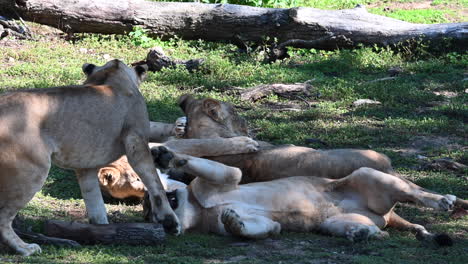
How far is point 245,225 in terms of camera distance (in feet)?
19.2

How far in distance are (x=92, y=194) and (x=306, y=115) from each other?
4.62 metres

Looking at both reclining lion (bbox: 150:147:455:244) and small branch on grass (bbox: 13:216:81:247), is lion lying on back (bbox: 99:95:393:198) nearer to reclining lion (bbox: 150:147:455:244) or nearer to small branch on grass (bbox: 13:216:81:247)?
reclining lion (bbox: 150:147:455:244)

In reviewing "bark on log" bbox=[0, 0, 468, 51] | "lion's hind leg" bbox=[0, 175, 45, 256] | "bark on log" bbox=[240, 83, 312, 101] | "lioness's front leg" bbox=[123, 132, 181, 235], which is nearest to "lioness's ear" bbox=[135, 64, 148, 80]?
"lioness's front leg" bbox=[123, 132, 181, 235]

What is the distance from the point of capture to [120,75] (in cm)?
624

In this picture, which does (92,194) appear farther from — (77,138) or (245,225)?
(245,225)

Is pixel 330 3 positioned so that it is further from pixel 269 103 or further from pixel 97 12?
pixel 269 103

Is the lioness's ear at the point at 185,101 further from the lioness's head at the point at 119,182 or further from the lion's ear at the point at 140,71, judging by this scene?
the lion's ear at the point at 140,71

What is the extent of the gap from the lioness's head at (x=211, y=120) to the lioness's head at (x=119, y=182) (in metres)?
0.95

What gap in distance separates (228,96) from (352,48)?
2919 millimetres

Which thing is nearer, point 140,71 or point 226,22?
point 140,71

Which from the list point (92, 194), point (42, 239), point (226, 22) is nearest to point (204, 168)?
point (92, 194)

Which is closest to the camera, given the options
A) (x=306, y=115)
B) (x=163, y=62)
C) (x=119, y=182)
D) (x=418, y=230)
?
(x=418, y=230)

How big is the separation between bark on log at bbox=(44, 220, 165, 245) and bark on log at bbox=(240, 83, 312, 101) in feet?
17.9

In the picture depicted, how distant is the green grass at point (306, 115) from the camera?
5.60 meters
